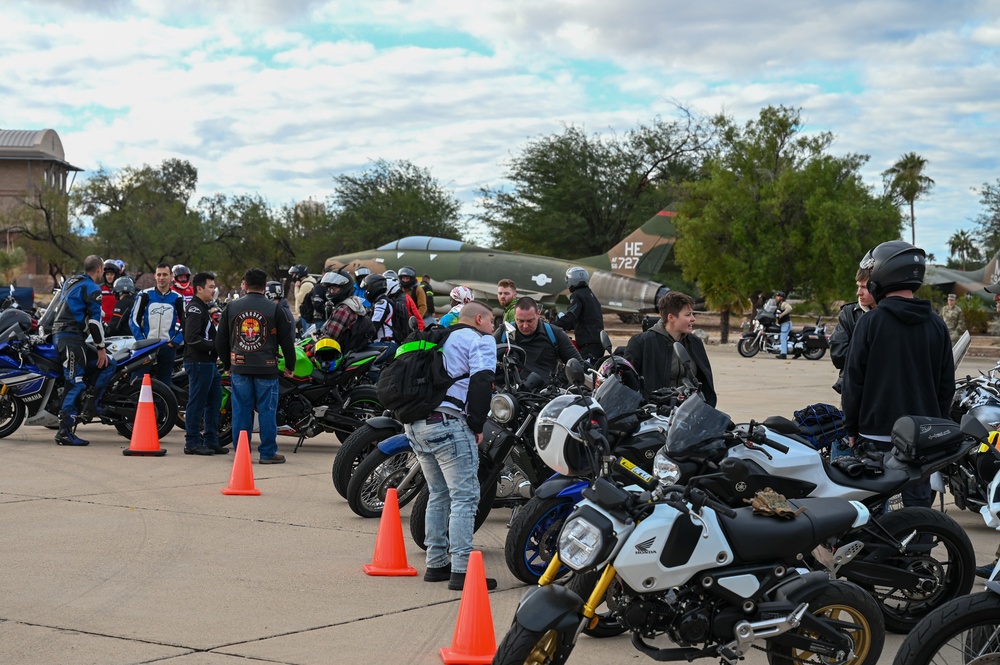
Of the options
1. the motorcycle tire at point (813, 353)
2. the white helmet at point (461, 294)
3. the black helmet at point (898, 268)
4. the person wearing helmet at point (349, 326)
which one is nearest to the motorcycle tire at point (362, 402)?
the person wearing helmet at point (349, 326)

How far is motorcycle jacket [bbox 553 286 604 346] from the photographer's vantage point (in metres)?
11.9

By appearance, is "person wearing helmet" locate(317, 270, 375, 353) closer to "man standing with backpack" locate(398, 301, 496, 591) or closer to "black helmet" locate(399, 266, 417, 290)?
"black helmet" locate(399, 266, 417, 290)

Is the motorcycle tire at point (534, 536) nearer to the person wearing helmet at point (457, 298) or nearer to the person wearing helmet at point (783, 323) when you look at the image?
the person wearing helmet at point (457, 298)

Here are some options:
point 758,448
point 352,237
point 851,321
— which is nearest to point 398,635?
point 758,448

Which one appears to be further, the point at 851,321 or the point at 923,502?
the point at 851,321

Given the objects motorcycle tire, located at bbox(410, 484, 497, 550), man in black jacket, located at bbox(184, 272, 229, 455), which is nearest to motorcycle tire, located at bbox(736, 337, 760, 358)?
man in black jacket, located at bbox(184, 272, 229, 455)

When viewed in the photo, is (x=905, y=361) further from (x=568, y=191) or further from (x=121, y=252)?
(x=121, y=252)

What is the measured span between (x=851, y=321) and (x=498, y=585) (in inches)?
133

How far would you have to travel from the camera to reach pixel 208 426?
37.1 feet

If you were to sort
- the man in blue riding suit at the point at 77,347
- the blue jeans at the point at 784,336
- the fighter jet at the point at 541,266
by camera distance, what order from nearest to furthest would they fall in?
1. the man in blue riding suit at the point at 77,347
2. the blue jeans at the point at 784,336
3. the fighter jet at the point at 541,266

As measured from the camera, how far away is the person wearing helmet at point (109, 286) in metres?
14.8

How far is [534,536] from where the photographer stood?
6.36m

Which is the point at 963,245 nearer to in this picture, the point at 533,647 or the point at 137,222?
the point at 137,222

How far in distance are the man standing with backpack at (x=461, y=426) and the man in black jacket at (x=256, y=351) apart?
4413 mm
